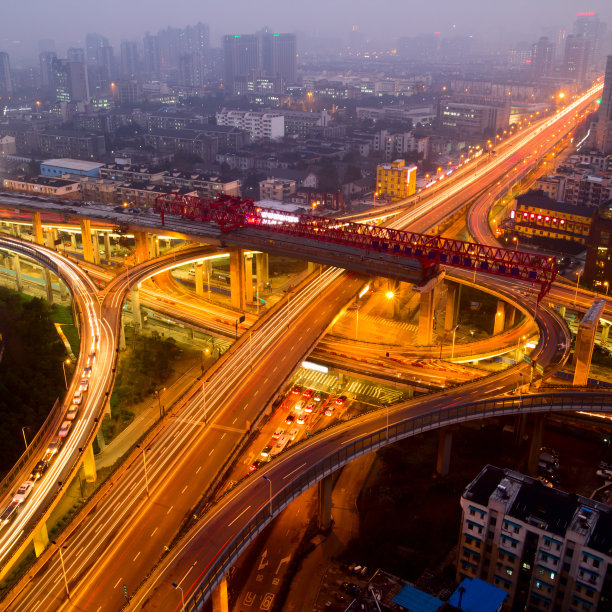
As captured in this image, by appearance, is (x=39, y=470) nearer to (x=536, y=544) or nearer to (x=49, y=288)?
(x=536, y=544)

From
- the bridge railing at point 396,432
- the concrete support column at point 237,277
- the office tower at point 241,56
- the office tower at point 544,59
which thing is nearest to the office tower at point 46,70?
the office tower at point 241,56

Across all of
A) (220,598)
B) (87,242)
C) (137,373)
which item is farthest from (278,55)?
(220,598)

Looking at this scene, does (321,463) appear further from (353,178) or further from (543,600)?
(353,178)

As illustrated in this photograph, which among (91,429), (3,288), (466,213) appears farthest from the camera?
(466,213)

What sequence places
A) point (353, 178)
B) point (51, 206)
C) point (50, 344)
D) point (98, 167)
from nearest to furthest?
point (50, 344) < point (51, 206) < point (98, 167) < point (353, 178)

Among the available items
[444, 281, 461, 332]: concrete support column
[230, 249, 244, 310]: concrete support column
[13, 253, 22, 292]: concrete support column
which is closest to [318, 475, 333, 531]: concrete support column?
[444, 281, 461, 332]: concrete support column

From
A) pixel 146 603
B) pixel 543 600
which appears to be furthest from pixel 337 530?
pixel 146 603

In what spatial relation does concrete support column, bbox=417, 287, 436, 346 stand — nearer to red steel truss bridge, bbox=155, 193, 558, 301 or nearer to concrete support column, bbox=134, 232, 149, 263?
red steel truss bridge, bbox=155, 193, 558, 301

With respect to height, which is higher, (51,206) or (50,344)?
(51,206)
